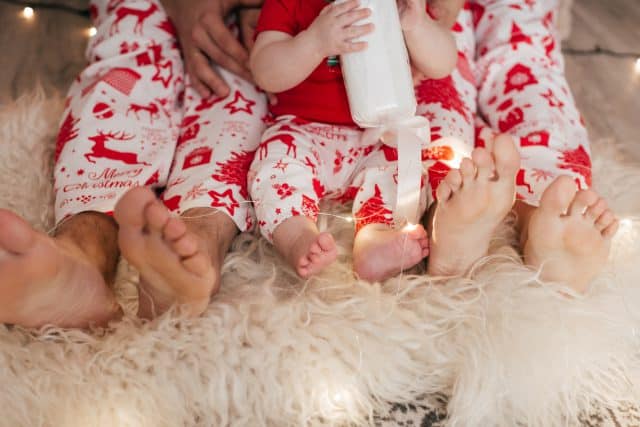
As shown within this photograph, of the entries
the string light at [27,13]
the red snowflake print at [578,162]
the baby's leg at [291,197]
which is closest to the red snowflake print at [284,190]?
the baby's leg at [291,197]

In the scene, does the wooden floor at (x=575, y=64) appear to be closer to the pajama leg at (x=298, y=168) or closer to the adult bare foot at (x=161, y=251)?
the pajama leg at (x=298, y=168)

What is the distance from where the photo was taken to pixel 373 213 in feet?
3.11

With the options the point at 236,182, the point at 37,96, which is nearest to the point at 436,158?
the point at 236,182

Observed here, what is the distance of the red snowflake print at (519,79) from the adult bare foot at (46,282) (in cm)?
80

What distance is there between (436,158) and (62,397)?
24.4 inches

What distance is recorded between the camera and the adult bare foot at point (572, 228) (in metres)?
0.82

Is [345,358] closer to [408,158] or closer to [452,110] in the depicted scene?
[408,158]

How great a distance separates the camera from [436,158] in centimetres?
100

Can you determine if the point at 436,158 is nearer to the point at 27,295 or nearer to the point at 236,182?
the point at 236,182

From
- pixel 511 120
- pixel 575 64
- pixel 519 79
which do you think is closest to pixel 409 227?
pixel 511 120

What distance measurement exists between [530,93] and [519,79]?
5 cm

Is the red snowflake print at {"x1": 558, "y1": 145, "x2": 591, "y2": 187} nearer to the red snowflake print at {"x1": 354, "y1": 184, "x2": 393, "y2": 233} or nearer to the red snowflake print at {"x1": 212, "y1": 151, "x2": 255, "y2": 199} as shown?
the red snowflake print at {"x1": 354, "y1": 184, "x2": 393, "y2": 233}

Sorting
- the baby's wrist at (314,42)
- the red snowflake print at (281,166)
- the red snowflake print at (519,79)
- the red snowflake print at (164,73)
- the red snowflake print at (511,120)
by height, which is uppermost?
the baby's wrist at (314,42)

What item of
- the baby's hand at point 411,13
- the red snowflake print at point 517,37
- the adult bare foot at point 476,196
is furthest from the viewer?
the red snowflake print at point 517,37
